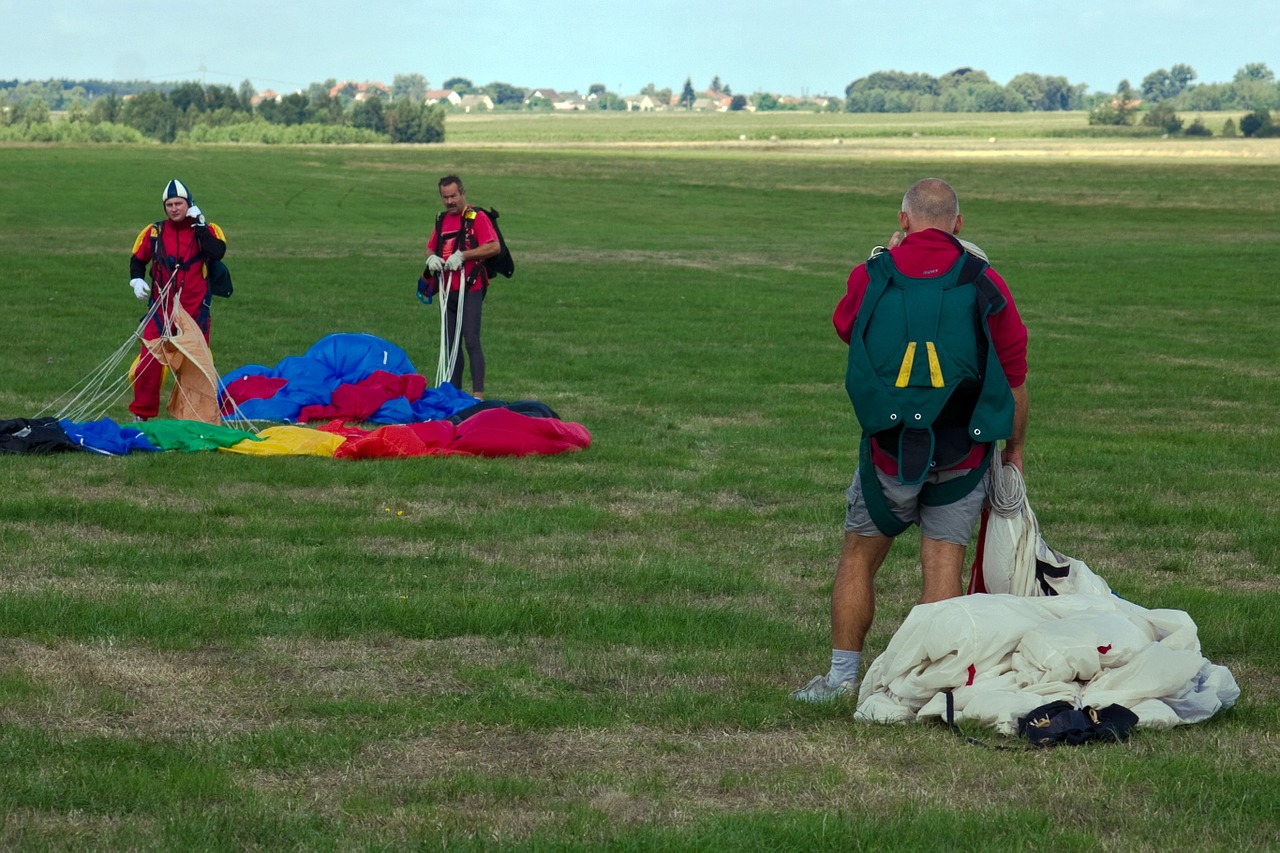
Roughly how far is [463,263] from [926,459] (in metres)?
8.15

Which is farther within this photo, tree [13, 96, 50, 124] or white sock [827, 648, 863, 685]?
tree [13, 96, 50, 124]

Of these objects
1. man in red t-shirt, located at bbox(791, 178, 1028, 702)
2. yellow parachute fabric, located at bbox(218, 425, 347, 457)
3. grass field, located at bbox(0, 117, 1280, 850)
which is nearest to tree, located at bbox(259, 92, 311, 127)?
grass field, located at bbox(0, 117, 1280, 850)

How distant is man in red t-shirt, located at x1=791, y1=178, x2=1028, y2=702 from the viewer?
17.6 ft

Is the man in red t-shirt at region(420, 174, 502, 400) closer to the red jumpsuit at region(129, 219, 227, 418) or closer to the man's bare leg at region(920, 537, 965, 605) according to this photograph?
Result: the red jumpsuit at region(129, 219, 227, 418)

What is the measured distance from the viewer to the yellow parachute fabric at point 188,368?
11.6 m

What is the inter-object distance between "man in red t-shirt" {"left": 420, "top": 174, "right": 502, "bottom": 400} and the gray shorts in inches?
304

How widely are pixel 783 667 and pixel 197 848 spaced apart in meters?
2.66

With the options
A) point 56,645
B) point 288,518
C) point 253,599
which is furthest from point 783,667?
point 288,518

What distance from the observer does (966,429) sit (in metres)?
5.42

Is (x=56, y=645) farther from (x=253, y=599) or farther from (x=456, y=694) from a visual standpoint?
(x=456, y=694)

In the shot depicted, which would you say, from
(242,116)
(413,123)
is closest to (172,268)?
(413,123)

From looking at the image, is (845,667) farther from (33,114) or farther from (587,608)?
(33,114)

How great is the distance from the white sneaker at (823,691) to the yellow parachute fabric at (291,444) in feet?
18.6

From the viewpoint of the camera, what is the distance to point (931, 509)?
555 centimetres
